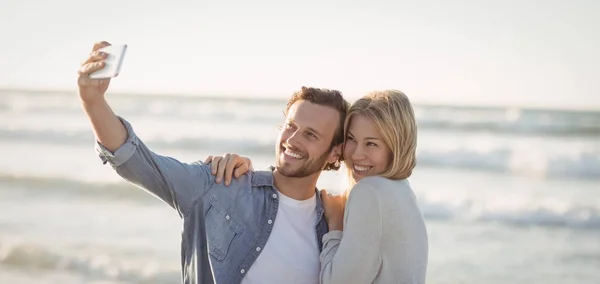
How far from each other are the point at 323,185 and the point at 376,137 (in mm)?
6667

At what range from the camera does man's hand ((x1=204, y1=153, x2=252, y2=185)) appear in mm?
3621

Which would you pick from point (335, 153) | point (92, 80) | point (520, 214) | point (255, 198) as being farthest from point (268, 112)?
point (92, 80)

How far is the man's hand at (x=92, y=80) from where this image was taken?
2953 millimetres

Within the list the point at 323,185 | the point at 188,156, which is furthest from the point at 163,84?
the point at 323,185

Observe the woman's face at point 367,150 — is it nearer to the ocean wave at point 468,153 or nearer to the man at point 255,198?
the man at point 255,198

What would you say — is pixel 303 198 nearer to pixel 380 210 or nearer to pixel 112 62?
pixel 380 210

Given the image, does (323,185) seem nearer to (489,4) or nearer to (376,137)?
(376,137)

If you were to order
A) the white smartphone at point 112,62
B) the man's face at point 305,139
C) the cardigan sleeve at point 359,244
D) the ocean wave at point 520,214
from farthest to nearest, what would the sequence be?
the ocean wave at point 520,214 → the man's face at point 305,139 → the cardigan sleeve at point 359,244 → the white smartphone at point 112,62

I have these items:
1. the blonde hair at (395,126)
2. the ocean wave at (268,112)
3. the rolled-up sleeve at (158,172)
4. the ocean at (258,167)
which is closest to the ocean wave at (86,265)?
the ocean at (258,167)

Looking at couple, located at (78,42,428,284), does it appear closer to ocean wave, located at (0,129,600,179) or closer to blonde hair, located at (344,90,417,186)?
blonde hair, located at (344,90,417,186)

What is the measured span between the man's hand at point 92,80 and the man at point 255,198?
6.0 inches

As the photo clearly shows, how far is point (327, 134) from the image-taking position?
378 cm

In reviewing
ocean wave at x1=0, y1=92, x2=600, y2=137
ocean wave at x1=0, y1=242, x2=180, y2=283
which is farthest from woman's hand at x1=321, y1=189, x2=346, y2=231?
ocean wave at x1=0, y1=92, x2=600, y2=137

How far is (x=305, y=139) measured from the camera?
376 centimetres
